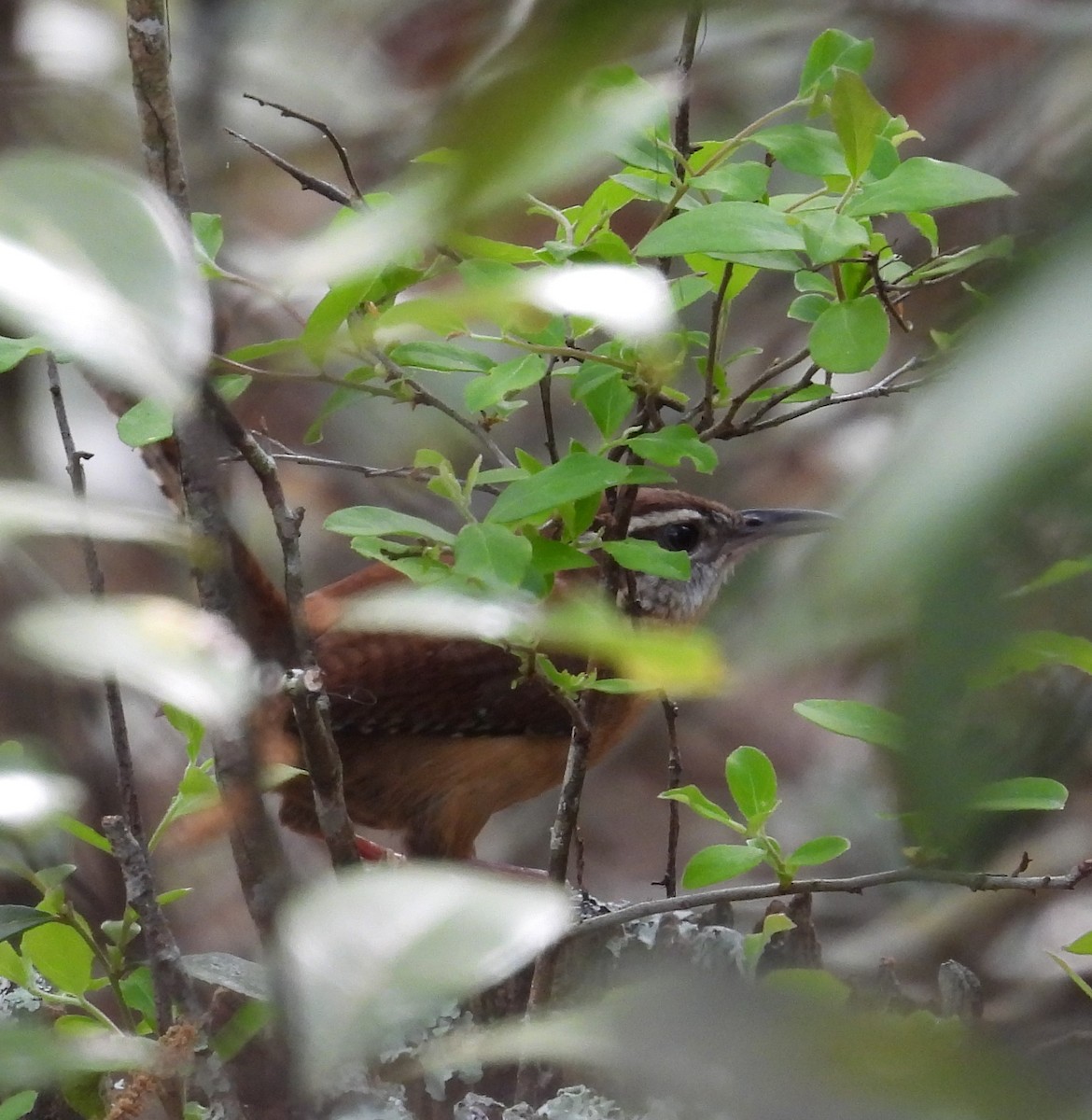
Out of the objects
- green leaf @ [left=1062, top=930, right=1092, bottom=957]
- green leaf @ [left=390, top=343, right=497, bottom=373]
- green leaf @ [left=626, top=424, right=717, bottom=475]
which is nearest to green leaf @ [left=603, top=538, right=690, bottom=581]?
green leaf @ [left=626, top=424, right=717, bottom=475]

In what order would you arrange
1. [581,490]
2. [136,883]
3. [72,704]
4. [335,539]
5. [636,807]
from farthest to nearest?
[636,807], [335,539], [72,704], [136,883], [581,490]

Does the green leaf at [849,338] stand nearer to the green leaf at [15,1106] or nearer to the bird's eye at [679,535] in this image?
the green leaf at [15,1106]

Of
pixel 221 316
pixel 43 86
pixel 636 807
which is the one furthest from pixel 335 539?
pixel 221 316

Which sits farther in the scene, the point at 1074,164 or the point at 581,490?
the point at 581,490

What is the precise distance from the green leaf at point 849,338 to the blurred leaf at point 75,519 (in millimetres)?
637

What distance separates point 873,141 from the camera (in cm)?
102

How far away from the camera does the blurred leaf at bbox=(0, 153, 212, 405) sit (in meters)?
0.46

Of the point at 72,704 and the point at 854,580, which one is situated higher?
the point at 854,580

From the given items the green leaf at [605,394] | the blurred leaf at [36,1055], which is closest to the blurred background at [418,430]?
the green leaf at [605,394]

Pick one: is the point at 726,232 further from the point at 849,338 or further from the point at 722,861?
the point at 722,861

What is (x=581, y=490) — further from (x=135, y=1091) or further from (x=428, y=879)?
(x=135, y=1091)

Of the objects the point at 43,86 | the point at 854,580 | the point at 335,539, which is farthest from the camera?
the point at 335,539

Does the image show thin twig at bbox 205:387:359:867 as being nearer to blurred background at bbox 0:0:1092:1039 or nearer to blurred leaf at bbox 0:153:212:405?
blurred leaf at bbox 0:153:212:405

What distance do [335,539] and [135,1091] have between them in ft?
12.1
